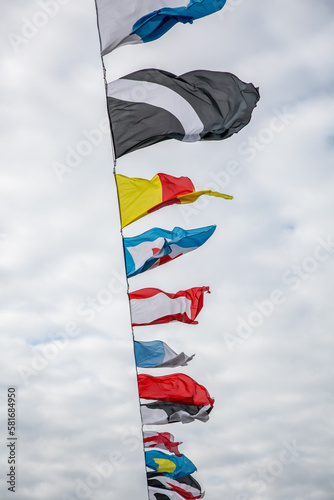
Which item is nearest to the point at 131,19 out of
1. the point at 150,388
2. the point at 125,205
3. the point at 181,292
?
the point at 125,205

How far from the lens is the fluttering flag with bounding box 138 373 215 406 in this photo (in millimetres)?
26266

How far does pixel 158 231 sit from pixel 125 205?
2.54 m

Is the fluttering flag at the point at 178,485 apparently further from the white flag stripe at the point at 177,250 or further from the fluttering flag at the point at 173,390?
the white flag stripe at the point at 177,250

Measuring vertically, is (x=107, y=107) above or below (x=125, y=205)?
above

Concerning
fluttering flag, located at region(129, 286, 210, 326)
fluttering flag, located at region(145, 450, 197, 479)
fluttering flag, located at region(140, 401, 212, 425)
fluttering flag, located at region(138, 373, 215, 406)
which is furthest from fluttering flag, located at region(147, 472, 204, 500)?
fluttering flag, located at region(129, 286, 210, 326)

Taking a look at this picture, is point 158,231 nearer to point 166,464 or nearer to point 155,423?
point 155,423

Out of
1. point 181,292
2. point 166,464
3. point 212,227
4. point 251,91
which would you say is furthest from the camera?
point 166,464

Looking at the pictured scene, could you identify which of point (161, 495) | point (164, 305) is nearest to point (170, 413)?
point (164, 305)

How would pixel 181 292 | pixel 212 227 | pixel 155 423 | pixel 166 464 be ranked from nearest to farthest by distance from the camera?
pixel 212 227 < pixel 181 292 < pixel 155 423 < pixel 166 464

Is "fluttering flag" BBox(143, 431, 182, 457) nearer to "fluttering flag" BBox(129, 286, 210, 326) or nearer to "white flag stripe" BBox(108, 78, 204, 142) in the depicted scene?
"fluttering flag" BBox(129, 286, 210, 326)

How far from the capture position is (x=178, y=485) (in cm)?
3138

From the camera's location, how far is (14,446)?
117 feet

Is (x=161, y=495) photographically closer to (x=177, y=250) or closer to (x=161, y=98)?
(x=177, y=250)

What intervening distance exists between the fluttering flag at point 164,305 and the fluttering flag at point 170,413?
12.4 feet
